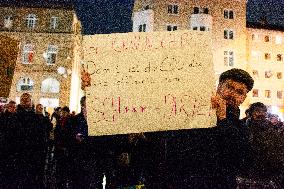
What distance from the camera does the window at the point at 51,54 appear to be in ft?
147

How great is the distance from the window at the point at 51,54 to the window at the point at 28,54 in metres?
1.69

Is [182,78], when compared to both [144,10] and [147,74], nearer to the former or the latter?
[147,74]

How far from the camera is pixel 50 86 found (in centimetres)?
4362

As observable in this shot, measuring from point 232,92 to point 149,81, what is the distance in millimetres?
698

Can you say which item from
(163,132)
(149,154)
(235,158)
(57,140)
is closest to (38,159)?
(57,140)

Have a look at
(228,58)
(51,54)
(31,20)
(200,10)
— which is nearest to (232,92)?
(51,54)

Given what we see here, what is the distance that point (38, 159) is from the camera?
740cm

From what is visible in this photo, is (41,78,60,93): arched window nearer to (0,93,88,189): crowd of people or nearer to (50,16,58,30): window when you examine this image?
(50,16,58,30): window

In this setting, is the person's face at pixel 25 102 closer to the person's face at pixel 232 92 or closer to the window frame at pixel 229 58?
the person's face at pixel 232 92

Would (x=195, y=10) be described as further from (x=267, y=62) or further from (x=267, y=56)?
(x=267, y=62)

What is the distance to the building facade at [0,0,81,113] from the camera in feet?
144

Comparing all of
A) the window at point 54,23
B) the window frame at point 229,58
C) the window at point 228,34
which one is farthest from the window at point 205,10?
the window at point 54,23

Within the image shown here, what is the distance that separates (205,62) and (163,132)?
2.26 feet

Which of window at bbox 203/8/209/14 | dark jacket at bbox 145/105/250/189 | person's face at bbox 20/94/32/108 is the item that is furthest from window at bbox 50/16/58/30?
dark jacket at bbox 145/105/250/189
